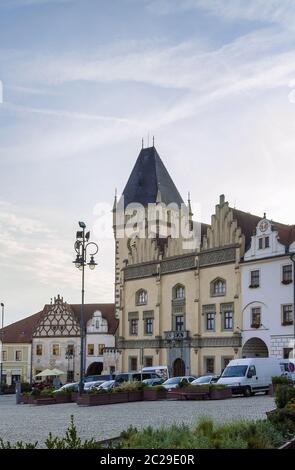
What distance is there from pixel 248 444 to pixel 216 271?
42701mm

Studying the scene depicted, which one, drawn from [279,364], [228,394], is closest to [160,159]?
[279,364]

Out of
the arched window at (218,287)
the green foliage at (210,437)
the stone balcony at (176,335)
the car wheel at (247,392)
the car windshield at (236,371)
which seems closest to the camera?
the green foliage at (210,437)

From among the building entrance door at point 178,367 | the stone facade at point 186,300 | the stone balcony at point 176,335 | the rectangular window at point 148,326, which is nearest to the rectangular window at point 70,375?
the stone facade at point 186,300

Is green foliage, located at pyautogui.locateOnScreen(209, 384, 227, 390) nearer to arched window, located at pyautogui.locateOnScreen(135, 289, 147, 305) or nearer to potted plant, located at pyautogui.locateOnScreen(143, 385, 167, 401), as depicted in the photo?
potted plant, located at pyautogui.locateOnScreen(143, 385, 167, 401)

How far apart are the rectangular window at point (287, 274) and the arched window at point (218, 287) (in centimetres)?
632

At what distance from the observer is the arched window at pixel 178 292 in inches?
2267

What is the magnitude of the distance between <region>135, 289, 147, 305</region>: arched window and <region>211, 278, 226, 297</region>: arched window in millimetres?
8797

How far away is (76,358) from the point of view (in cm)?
7494

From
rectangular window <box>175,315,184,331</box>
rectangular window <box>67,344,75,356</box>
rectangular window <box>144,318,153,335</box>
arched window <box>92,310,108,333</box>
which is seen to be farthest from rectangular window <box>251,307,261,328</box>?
rectangular window <box>67,344,75,356</box>

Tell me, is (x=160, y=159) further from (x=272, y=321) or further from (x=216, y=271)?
(x=272, y=321)

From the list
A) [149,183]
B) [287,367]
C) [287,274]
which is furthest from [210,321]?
[149,183]

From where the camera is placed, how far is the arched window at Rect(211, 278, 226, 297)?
5362 centimetres

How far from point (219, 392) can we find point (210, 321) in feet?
75.1

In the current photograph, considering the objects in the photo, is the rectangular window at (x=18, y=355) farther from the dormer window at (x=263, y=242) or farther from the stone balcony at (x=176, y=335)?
the dormer window at (x=263, y=242)
